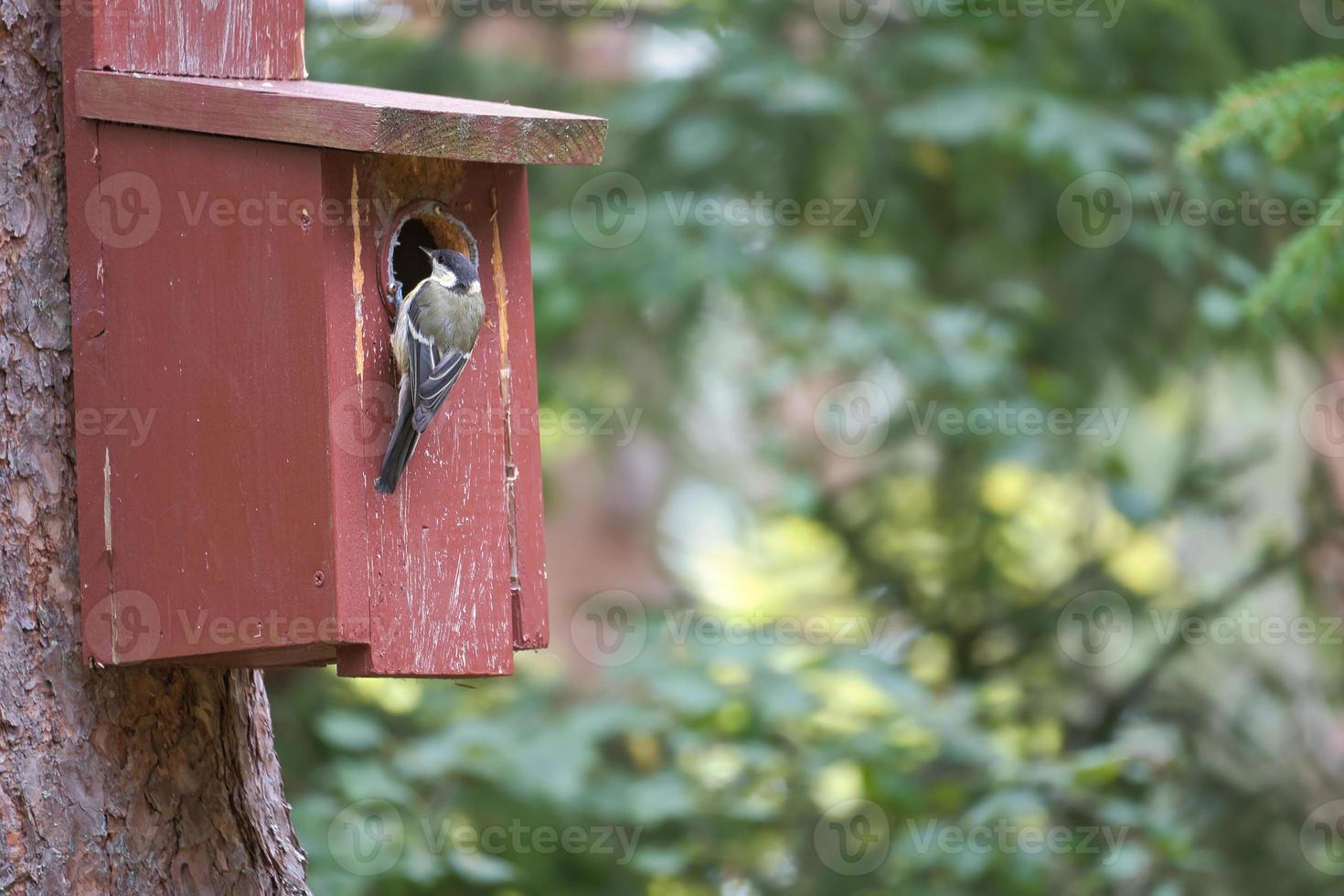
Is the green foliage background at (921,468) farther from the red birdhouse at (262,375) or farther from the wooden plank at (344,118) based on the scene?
the wooden plank at (344,118)

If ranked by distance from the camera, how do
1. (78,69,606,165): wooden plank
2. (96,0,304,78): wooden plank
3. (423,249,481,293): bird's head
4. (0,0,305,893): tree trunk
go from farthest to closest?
(423,249,481,293): bird's head
(96,0,304,78): wooden plank
(0,0,305,893): tree trunk
(78,69,606,165): wooden plank

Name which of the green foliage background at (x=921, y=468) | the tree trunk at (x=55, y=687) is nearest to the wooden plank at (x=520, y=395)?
the tree trunk at (x=55, y=687)

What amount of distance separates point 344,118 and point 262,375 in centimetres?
46

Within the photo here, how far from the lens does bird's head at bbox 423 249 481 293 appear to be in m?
2.76

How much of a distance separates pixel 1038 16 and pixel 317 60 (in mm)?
2829

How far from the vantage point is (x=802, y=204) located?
573 centimetres

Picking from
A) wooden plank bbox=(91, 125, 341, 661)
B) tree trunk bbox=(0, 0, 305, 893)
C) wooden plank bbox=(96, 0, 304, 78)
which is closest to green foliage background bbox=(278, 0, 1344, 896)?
tree trunk bbox=(0, 0, 305, 893)

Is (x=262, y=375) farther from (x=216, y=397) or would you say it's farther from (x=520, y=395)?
(x=520, y=395)

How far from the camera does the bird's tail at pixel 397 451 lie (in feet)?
8.25

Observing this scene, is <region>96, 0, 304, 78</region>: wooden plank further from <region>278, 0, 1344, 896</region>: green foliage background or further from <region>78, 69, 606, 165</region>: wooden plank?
<region>278, 0, 1344, 896</region>: green foliage background

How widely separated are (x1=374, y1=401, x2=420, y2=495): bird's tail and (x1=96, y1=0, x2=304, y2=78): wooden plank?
796 millimetres

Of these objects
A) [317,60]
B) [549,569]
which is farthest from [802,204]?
[549,569]

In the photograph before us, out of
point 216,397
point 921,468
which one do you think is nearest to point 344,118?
point 216,397

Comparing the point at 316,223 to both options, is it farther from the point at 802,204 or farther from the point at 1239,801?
the point at 1239,801
